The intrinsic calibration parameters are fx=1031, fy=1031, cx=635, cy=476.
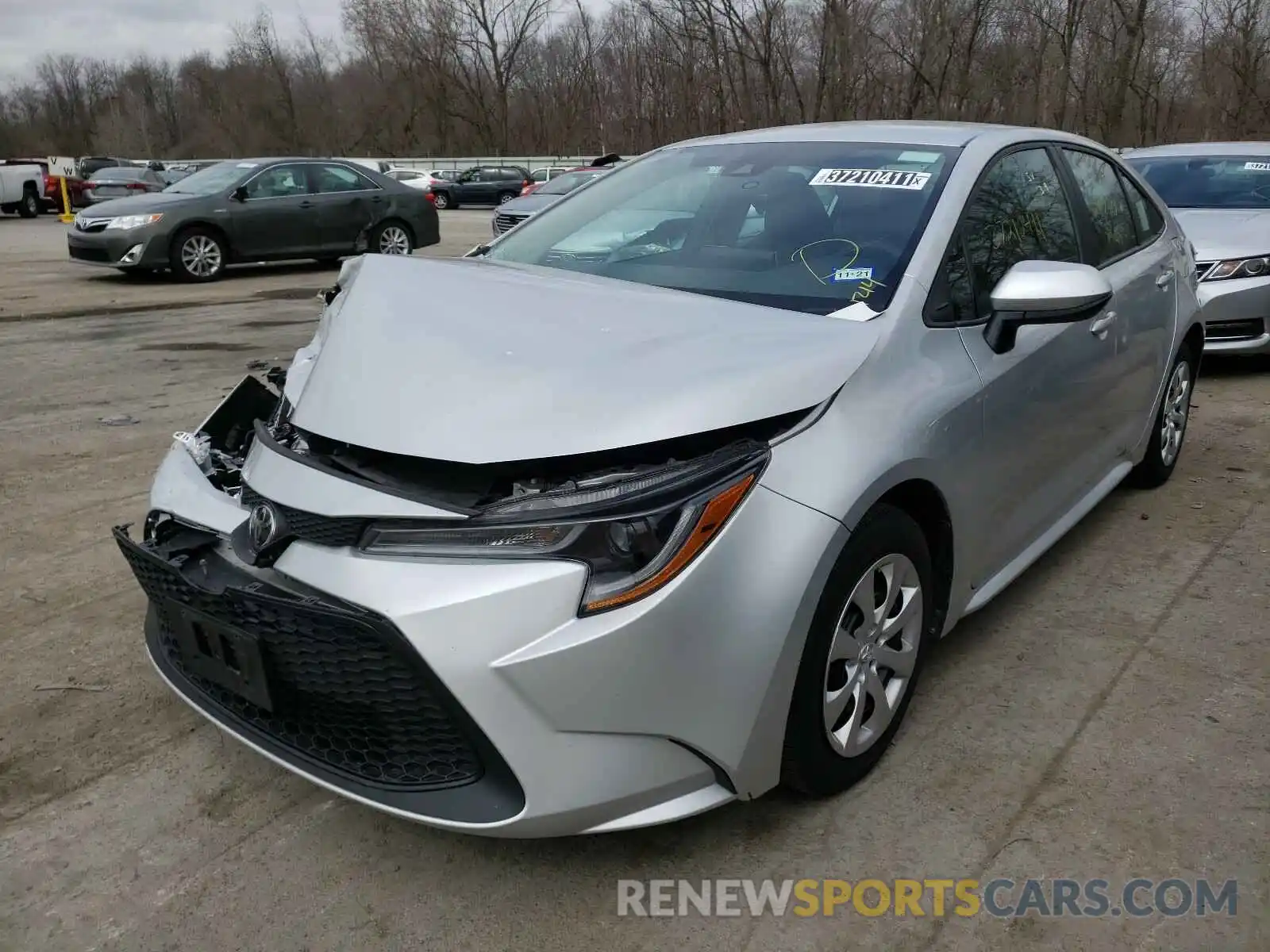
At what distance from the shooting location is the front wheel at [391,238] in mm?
13578

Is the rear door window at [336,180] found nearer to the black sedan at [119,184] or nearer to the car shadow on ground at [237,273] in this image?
the car shadow on ground at [237,273]

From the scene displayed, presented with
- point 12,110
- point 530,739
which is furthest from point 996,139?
point 12,110

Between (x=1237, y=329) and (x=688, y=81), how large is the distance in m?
40.3

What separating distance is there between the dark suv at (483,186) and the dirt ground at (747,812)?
107 feet

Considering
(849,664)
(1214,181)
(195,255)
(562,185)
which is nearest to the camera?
(849,664)

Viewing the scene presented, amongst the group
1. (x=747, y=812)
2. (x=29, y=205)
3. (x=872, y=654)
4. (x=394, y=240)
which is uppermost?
(x=29, y=205)

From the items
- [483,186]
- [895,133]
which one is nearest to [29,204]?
[483,186]

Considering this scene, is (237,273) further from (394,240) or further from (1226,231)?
(1226,231)

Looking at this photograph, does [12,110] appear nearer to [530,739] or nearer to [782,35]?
[782,35]

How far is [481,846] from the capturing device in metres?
2.35

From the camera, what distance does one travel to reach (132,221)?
463 inches

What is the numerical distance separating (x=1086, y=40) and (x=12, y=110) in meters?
80.7

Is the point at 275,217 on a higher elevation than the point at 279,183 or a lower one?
Result: lower

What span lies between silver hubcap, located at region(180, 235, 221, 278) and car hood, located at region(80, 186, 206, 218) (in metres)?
0.43
